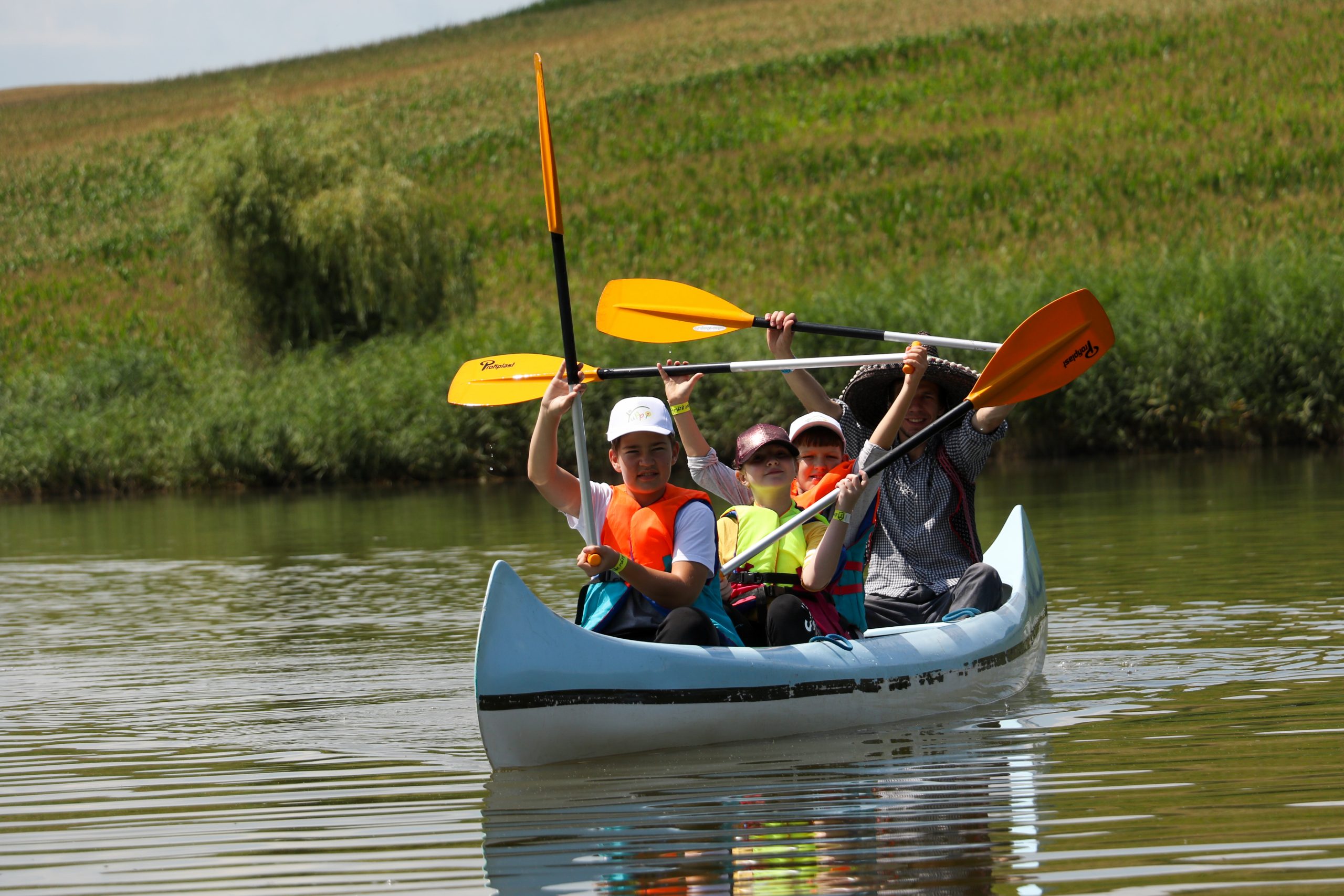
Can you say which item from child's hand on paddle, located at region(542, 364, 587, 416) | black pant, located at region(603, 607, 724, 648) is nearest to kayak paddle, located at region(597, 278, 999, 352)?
child's hand on paddle, located at region(542, 364, 587, 416)

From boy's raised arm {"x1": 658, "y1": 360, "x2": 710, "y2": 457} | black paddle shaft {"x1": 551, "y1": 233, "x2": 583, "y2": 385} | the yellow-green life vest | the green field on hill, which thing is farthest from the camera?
the green field on hill

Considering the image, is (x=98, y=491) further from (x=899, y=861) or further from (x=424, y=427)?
(x=899, y=861)

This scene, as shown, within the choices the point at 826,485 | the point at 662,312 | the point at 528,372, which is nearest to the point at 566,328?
the point at 528,372

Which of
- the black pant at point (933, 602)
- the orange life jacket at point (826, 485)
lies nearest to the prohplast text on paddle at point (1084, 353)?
the black pant at point (933, 602)

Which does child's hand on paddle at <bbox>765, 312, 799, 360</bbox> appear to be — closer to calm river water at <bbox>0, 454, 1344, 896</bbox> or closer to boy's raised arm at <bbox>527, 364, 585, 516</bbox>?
boy's raised arm at <bbox>527, 364, 585, 516</bbox>

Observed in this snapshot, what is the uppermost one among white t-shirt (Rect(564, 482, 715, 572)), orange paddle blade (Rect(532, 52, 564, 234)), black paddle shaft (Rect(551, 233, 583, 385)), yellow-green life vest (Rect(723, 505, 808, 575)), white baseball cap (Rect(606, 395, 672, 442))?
orange paddle blade (Rect(532, 52, 564, 234))

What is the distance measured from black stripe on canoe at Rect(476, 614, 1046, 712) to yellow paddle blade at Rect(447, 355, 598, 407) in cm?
147

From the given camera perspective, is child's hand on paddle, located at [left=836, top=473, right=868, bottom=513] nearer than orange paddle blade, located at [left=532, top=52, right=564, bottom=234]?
Yes

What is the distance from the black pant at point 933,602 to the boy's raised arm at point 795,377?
774mm

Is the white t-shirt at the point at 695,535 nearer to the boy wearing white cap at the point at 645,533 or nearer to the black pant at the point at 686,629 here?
the boy wearing white cap at the point at 645,533

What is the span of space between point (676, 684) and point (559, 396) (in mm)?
1079

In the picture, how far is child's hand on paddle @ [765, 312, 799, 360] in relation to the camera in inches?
267

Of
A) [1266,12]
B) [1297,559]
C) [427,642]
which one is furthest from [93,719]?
[1266,12]

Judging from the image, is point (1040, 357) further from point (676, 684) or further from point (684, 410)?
point (676, 684)
